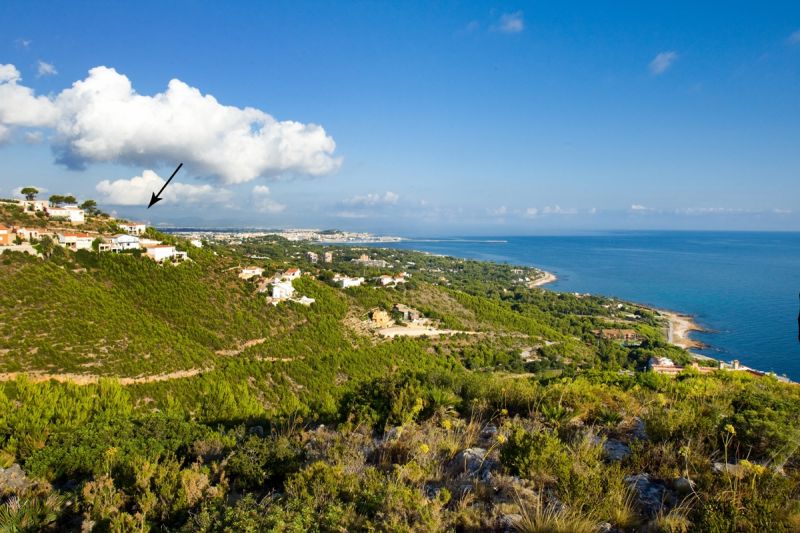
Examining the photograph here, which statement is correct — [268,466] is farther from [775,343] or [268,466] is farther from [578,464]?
[775,343]

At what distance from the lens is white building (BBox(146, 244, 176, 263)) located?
27.0 meters

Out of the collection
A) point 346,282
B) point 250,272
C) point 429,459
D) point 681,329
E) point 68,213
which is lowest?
point 681,329

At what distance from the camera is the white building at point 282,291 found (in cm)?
2970

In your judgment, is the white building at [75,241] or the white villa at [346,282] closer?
the white building at [75,241]

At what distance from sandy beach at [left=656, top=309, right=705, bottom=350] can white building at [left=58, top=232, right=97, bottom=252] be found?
52944 mm

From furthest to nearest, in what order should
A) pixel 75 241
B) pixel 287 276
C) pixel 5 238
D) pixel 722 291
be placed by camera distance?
pixel 722 291
pixel 287 276
pixel 75 241
pixel 5 238

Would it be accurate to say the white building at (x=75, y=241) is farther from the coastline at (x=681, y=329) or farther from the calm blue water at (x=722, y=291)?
the calm blue water at (x=722, y=291)

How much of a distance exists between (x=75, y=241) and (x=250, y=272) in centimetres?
1133

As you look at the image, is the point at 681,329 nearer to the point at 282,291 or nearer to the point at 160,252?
the point at 282,291

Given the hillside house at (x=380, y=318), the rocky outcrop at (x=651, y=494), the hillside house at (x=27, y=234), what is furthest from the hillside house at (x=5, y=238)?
the rocky outcrop at (x=651, y=494)

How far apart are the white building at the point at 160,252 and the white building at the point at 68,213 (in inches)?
323

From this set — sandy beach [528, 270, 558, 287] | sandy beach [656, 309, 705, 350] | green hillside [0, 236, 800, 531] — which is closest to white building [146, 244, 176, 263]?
green hillside [0, 236, 800, 531]

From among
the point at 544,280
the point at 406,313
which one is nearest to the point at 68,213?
the point at 406,313

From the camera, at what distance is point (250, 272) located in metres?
32.3
